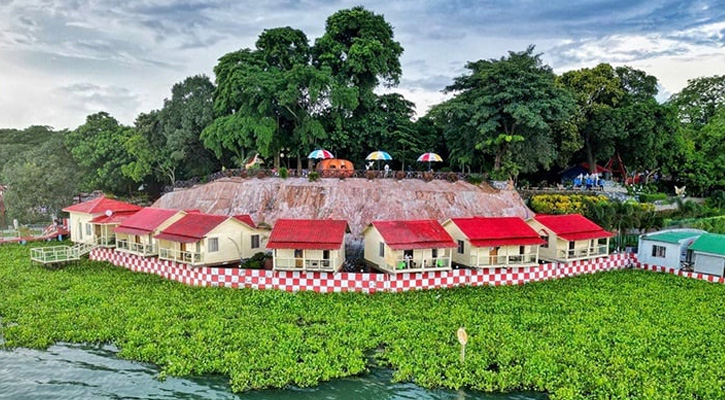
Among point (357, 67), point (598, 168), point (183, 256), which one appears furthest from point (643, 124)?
point (183, 256)

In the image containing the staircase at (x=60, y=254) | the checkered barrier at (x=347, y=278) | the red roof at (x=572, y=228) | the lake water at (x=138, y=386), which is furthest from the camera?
the staircase at (x=60, y=254)

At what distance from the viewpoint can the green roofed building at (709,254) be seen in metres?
23.5

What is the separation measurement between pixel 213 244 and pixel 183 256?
1.67 meters

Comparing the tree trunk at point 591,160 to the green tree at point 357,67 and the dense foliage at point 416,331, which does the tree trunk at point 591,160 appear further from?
the dense foliage at point 416,331

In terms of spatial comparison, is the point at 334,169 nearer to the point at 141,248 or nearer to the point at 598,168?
the point at 141,248

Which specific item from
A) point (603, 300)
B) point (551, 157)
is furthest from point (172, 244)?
point (551, 157)

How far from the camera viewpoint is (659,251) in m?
26.0

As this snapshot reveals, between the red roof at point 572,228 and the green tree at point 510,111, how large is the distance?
8801mm

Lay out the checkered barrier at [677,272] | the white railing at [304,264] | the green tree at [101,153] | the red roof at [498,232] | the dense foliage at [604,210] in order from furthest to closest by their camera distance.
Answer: the green tree at [101,153]
the dense foliage at [604,210]
the checkered barrier at [677,272]
the red roof at [498,232]
the white railing at [304,264]

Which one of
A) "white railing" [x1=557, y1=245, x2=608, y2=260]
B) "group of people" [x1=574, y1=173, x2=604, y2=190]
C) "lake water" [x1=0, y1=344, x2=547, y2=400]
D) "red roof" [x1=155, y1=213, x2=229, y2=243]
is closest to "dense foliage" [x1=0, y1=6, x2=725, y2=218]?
"group of people" [x1=574, y1=173, x2=604, y2=190]

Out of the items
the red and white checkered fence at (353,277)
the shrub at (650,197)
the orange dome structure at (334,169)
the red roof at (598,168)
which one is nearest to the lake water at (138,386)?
the red and white checkered fence at (353,277)

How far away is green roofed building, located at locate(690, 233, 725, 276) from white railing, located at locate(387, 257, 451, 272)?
13.9m

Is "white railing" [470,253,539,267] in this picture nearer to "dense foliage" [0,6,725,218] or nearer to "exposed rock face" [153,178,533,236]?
"exposed rock face" [153,178,533,236]

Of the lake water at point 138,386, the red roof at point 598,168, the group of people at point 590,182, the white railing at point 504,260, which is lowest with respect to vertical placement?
the lake water at point 138,386
